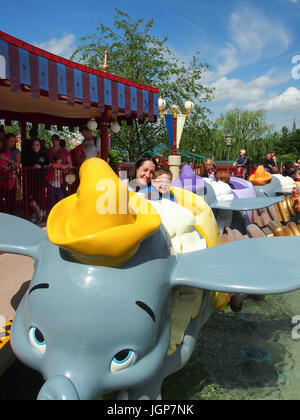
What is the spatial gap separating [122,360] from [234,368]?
5.63 feet

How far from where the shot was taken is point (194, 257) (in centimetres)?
207

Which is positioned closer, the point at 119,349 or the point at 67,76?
the point at 119,349

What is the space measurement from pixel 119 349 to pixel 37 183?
5.89 m

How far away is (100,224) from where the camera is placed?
5.70 ft

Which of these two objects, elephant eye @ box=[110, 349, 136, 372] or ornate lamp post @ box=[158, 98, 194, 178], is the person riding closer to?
ornate lamp post @ box=[158, 98, 194, 178]

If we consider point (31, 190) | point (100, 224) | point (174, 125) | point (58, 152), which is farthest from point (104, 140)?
point (100, 224)

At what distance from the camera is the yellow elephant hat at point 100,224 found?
5.47ft

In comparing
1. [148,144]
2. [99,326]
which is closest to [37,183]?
[99,326]

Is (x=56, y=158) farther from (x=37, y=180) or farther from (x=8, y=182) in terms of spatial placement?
(x=8, y=182)

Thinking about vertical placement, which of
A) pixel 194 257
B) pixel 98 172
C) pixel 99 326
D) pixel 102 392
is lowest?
pixel 102 392

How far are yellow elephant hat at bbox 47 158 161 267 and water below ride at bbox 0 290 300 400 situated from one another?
154cm

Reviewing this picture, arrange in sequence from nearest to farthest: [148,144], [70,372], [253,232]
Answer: [70,372] → [253,232] → [148,144]
